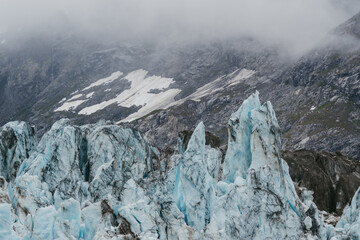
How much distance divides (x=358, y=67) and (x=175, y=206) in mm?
183187

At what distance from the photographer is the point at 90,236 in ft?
88.7

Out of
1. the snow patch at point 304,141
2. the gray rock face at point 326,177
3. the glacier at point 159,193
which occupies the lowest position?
the snow patch at point 304,141

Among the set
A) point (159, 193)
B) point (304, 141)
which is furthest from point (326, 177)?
point (304, 141)

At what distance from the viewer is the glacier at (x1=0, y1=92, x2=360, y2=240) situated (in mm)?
26328

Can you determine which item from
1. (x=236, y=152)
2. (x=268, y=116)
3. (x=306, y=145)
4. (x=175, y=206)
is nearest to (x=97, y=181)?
(x=175, y=206)

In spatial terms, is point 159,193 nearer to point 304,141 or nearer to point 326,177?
point 326,177

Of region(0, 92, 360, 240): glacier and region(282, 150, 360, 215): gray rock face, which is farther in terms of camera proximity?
region(282, 150, 360, 215): gray rock face

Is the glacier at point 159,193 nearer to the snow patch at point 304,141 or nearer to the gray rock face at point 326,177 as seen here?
the gray rock face at point 326,177

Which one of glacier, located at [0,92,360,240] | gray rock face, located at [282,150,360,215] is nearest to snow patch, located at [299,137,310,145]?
gray rock face, located at [282,150,360,215]

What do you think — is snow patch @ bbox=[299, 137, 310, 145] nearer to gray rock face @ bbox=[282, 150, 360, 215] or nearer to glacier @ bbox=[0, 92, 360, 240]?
gray rock face @ bbox=[282, 150, 360, 215]

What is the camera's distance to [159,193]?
109 feet

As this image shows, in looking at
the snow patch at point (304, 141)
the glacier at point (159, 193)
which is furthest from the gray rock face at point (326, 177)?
the snow patch at point (304, 141)

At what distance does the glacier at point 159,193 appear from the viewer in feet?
86.4

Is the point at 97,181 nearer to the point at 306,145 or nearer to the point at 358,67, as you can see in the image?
the point at 306,145
